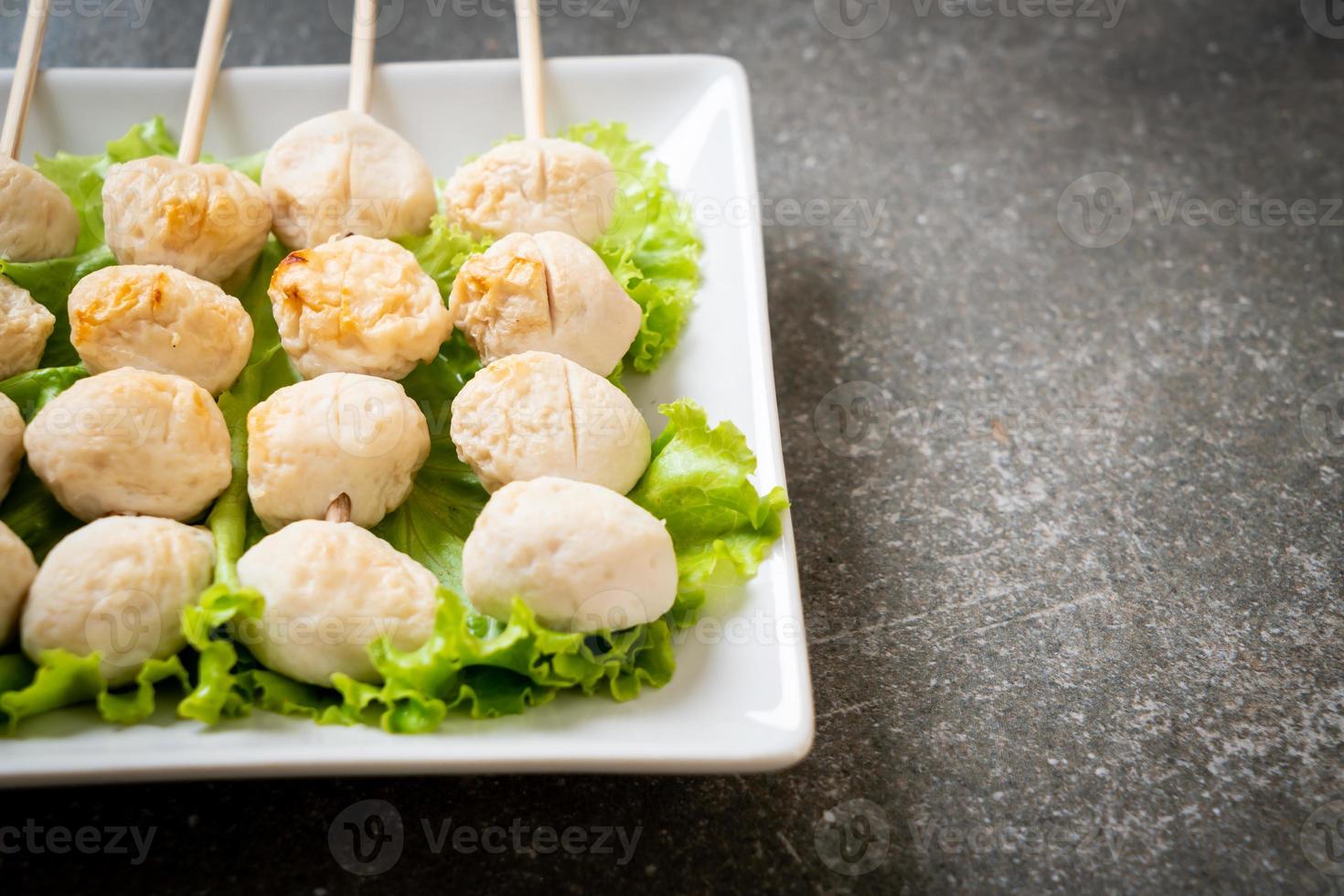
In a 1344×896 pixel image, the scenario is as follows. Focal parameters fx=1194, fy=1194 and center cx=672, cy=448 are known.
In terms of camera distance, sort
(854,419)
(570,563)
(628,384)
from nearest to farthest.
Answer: (570,563)
(628,384)
(854,419)

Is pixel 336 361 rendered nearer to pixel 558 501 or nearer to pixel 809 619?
pixel 558 501

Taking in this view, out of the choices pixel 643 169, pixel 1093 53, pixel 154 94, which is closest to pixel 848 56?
pixel 1093 53

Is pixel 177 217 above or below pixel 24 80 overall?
below

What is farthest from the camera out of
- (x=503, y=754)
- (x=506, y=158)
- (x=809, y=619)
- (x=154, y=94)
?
(x=154, y=94)

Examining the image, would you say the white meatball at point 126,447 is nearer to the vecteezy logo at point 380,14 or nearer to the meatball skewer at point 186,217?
the meatball skewer at point 186,217

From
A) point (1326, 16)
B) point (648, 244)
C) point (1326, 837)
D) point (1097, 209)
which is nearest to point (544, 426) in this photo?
point (648, 244)

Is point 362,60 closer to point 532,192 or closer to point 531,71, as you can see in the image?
point 531,71

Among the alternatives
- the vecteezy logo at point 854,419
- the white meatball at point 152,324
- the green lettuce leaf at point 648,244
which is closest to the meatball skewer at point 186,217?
the white meatball at point 152,324
